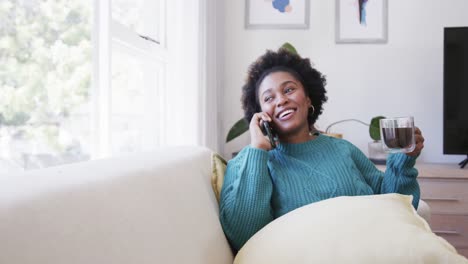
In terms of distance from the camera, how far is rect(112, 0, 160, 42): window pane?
209cm

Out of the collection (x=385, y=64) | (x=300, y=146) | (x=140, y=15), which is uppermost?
(x=140, y=15)

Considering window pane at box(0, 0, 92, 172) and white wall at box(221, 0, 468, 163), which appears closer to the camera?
window pane at box(0, 0, 92, 172)

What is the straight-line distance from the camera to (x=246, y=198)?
3.78 ft

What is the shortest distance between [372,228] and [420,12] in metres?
2.69

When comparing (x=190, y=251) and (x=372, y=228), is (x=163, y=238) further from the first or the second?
(x=372, y=228)

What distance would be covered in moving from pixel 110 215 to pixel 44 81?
100 cm

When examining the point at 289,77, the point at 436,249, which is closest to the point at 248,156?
the point at 289,77

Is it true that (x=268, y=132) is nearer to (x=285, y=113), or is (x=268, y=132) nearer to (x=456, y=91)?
(x=285, y=113)

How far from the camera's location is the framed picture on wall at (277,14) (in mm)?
Result: 3172

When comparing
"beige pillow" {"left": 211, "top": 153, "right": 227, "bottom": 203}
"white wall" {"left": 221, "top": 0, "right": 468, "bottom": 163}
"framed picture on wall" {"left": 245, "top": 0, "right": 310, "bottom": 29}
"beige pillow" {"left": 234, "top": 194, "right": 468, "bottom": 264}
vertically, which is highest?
"framed picture on wall" {"left": 245, "top": 0, "right": 310, "bottom": 29}

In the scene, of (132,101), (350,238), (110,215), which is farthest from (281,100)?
(132,101)

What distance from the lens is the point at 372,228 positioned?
2.77ft

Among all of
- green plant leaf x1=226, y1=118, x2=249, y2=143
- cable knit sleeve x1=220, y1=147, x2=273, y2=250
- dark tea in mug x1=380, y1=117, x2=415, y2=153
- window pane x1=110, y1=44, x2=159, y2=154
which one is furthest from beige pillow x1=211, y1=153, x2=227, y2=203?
green plant leaf x1=226, y1=118, x2=249, y2=143

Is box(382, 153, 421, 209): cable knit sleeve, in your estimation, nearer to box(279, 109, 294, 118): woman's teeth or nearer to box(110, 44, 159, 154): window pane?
box(279, 109, 294, 118): woman's teeth
